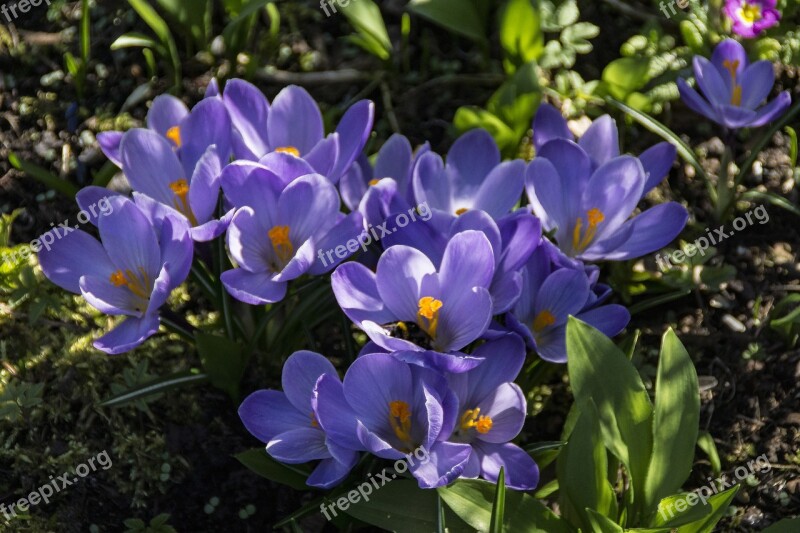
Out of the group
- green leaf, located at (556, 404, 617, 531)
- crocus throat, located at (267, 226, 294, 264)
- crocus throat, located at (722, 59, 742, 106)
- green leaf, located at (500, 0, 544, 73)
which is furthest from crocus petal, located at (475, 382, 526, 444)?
green leaf, located at (500, 0, 544, 73)

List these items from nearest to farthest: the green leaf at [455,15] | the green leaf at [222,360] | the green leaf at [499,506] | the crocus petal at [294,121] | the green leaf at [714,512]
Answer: the green leaf at [499,506] → the green leaf at [714,512] → the green leaf at [222,360] → the crocus petal at [294,121] → the green leaf at [455,15]

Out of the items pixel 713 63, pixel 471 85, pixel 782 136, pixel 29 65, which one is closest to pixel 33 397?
pixel 29 65

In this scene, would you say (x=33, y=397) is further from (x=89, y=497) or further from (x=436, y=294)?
(x=436, y=294)

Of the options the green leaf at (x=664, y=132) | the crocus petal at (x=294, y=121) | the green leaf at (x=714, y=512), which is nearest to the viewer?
the green leaf at (x=714, y=512)

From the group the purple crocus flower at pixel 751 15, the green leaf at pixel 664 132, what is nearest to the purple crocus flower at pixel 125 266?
the green leaf at pixel 664 132

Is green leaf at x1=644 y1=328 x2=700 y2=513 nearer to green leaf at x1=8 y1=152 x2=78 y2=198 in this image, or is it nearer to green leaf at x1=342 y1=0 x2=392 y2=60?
green leaf at x1=342 y1=0 x2=392 y2=60

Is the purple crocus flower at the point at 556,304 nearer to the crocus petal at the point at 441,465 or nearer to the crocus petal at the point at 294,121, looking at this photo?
the crocus petal at the point at 441,465

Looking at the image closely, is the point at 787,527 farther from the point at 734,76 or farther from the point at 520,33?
the point at 520,33
